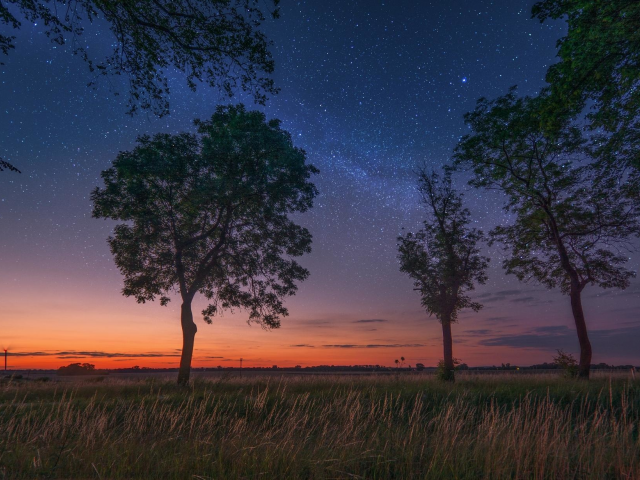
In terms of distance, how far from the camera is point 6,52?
838 cm

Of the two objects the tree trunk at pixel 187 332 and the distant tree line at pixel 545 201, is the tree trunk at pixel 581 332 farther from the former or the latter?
the tree trunk at pixel 187 332

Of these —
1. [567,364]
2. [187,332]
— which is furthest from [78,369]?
[567,364]

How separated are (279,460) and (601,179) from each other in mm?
20135

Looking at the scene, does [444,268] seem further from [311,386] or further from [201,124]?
[201,124]

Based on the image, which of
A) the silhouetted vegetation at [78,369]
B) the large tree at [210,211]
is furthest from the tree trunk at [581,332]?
the silhouetted vegetation at [78,369]

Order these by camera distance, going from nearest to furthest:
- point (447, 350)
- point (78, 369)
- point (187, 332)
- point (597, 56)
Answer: point (597, 56) → point (187, 332) → point (447, 350) → point (78, 369)

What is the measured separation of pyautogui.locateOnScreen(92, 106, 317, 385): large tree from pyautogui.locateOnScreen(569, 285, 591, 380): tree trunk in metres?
14.8

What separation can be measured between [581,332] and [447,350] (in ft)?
23.6

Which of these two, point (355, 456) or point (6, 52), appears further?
point (6, 52)

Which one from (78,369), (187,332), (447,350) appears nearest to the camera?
(187,332)

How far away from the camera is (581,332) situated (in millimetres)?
22000

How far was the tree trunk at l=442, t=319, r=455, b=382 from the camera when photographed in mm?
22922

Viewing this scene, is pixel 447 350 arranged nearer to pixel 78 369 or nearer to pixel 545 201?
pixel 545 201

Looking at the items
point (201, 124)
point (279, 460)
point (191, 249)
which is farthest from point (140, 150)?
point (279, 460)
